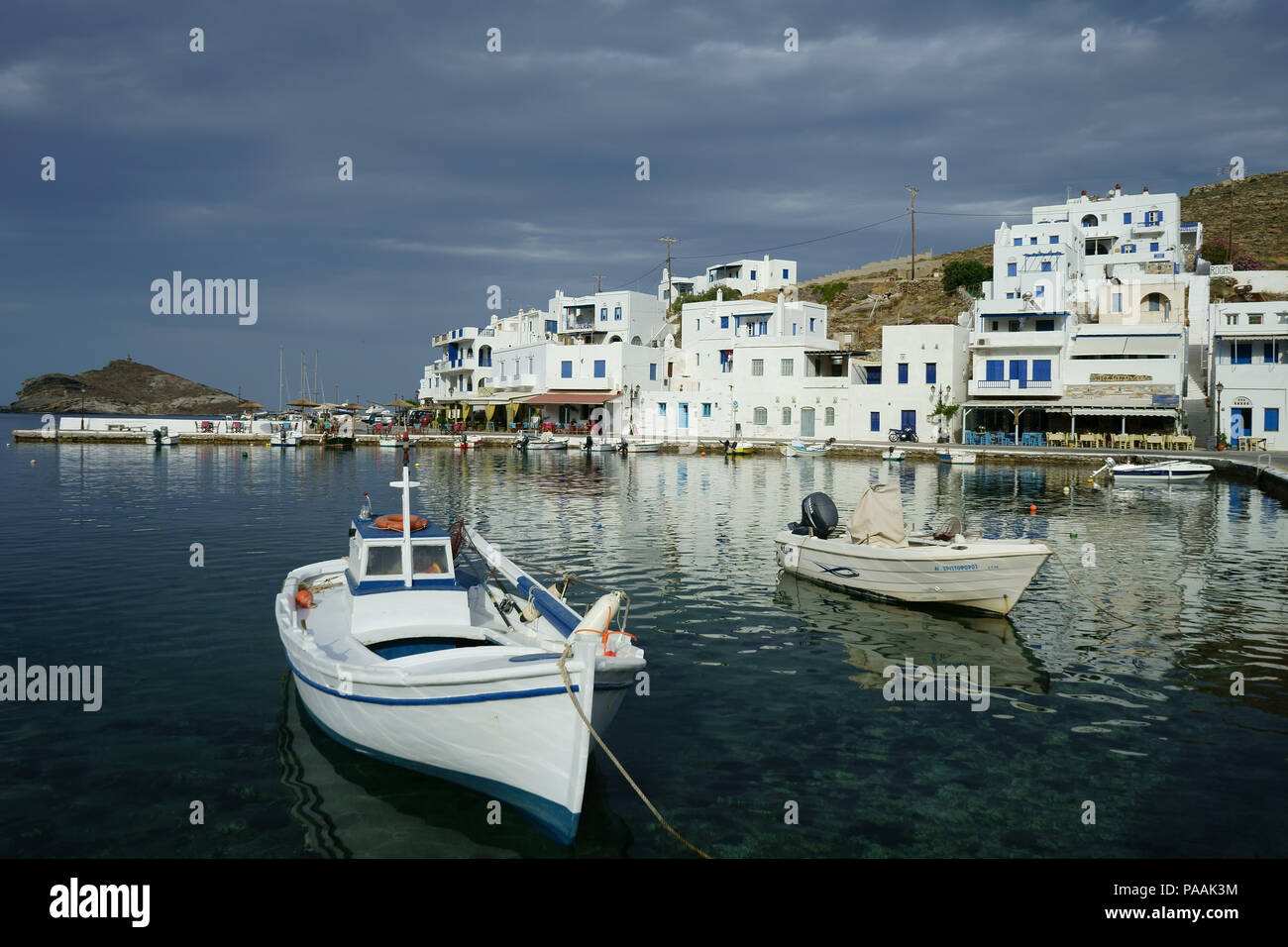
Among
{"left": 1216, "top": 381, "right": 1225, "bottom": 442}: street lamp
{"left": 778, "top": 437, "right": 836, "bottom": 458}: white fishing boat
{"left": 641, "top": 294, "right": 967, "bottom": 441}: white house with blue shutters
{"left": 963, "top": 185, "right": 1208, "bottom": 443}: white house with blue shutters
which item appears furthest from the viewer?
{"left": 641, "top": 294, "right": 967, "bottom": 441}: white house with blue shutters

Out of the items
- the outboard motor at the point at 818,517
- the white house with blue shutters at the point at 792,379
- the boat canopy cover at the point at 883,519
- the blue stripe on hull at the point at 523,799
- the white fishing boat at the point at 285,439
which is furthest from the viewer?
the white fishing boat at the point at 285,439

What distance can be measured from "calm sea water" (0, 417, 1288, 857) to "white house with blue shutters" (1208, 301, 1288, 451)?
33.7m

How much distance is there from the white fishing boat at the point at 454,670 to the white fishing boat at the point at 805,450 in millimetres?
50047

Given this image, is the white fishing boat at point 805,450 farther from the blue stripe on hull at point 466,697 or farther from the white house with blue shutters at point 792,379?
the blue stripe on hull at point 466,697

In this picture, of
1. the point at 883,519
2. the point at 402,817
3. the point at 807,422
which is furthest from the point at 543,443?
the point at 402,817

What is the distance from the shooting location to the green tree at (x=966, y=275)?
92.2 metres

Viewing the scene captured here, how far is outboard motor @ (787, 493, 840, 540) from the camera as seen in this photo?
20469mm

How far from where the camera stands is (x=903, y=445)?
6138 cm

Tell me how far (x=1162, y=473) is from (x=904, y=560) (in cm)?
3470

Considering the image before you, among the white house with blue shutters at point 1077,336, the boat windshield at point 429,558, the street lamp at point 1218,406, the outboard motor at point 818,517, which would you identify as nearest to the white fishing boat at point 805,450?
the white house with blue shutters at point 1077,336

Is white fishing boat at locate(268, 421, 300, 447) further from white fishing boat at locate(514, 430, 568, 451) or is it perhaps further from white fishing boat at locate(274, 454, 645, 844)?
white fishing boat at locate(274, 454, 645, 844)

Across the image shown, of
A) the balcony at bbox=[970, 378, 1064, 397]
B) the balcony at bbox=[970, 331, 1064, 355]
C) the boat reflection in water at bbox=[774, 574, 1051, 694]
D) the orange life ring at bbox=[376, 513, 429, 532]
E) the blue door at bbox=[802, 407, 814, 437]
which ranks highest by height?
the balcony at bbox=[970, 331, 1064, 355]

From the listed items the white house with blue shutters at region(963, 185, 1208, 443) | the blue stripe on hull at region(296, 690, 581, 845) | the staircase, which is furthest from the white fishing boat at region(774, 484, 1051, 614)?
the staircase
